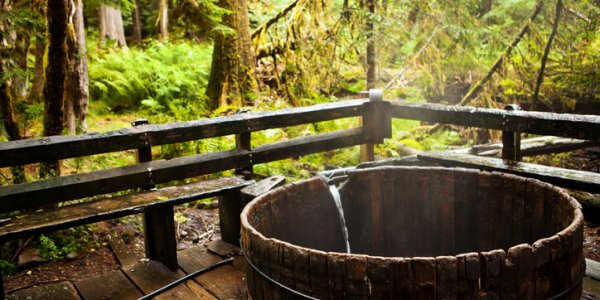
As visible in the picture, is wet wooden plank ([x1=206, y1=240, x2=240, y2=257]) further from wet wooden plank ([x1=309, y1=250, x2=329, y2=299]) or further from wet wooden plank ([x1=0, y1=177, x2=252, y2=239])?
wet wooden plank ([x1=309, y1=250, x2=329, y2=299])

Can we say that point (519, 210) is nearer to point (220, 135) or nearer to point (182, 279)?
point (182, 279)

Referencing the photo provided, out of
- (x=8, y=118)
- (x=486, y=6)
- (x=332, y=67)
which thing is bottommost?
(x=8, y=118)

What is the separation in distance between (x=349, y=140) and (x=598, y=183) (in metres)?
2.66

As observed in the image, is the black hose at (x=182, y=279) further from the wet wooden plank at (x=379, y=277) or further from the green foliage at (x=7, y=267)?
the green foliage at (x=7, y=267)

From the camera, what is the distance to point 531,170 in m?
4.32

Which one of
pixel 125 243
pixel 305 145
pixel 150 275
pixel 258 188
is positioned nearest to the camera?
pixel 150 275

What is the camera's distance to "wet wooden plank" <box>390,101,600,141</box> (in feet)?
13.0

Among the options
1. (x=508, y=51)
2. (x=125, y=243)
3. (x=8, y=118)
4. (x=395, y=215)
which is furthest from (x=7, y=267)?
(x=508, y=51)

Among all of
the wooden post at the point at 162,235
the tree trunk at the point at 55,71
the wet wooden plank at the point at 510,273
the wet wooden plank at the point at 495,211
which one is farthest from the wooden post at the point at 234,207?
the tree trunk at the point at 55,71

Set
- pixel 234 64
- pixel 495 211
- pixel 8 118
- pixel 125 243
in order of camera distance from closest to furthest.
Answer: pixel 495 211 → pixel 8 118 → pixel 125 243 → pixel 234 64

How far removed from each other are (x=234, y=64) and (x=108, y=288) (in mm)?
6545

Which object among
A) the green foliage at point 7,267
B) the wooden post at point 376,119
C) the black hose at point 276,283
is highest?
the wooden post at point 376,119

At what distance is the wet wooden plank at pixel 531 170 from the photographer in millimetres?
3916

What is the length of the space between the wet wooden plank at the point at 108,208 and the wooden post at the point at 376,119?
6.18 feet
